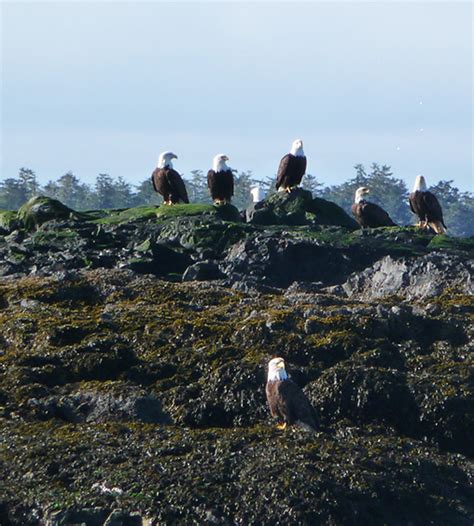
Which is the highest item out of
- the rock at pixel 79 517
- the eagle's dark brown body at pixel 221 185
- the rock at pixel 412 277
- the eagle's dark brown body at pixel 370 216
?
the eagle's dark brown body at pixel 221 185

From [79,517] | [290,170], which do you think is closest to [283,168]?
[290,170]

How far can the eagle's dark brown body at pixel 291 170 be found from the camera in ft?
90.7

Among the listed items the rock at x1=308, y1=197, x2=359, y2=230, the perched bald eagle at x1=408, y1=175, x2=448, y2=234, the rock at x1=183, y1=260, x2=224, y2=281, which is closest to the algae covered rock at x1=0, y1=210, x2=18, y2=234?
the rock at x1=308, y1=197, x2=359, y2=230

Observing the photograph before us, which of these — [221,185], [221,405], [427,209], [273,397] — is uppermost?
[221,185]

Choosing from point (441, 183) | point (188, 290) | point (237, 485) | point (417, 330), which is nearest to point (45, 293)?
point (188, 290)

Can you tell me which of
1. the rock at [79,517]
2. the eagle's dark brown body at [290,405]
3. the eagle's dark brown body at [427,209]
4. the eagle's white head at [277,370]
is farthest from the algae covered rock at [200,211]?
the rock at [79,517]

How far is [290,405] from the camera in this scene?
15406 mm

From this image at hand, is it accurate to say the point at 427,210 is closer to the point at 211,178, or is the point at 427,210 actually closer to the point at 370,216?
the point at 370,216

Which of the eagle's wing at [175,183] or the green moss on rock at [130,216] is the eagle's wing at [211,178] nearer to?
the eagle's wing at [175,183]

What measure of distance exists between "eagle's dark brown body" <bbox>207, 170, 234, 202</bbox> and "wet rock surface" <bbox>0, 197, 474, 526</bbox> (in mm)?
5644

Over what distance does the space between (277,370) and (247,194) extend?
68.6 meters

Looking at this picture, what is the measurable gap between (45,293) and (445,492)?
6569 millimetres

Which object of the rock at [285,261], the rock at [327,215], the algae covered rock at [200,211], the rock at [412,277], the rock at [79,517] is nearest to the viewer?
the rock at [79,517]

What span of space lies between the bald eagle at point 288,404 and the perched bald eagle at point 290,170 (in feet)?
39.5
